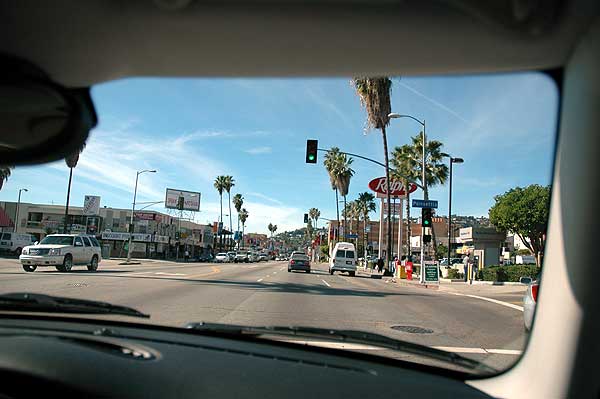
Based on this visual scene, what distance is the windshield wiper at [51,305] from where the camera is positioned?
4082 mm

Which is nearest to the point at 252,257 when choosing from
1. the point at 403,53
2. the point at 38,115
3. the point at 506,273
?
the point at 506,273

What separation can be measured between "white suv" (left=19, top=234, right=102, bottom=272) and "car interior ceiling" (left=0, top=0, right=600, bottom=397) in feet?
64.3

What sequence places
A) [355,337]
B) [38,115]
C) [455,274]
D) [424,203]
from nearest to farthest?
[38,115] < [355,337] < [424,203] < [455,274]

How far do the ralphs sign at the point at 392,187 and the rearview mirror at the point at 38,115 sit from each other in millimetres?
39261

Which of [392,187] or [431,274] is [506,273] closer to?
[431,274]

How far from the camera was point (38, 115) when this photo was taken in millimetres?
3076

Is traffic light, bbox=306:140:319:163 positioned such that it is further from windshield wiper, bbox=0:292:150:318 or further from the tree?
windshield wiper, bbox=0:292:150:318

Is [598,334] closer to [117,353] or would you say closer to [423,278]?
[117,353]

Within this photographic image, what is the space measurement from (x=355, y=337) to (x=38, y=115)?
106 inches

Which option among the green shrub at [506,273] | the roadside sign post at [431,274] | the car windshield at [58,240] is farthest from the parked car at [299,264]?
the car windshield at [58,240]

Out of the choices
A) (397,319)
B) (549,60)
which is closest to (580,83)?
(549,60)

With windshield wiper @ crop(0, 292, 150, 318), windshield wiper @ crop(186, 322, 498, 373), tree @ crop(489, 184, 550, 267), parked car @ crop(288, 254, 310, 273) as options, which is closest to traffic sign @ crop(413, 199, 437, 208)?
parked car @ crop(288, 254, 310, 273)

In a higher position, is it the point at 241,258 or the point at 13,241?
the point at 13,241

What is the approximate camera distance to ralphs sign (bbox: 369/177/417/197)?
139 ft
